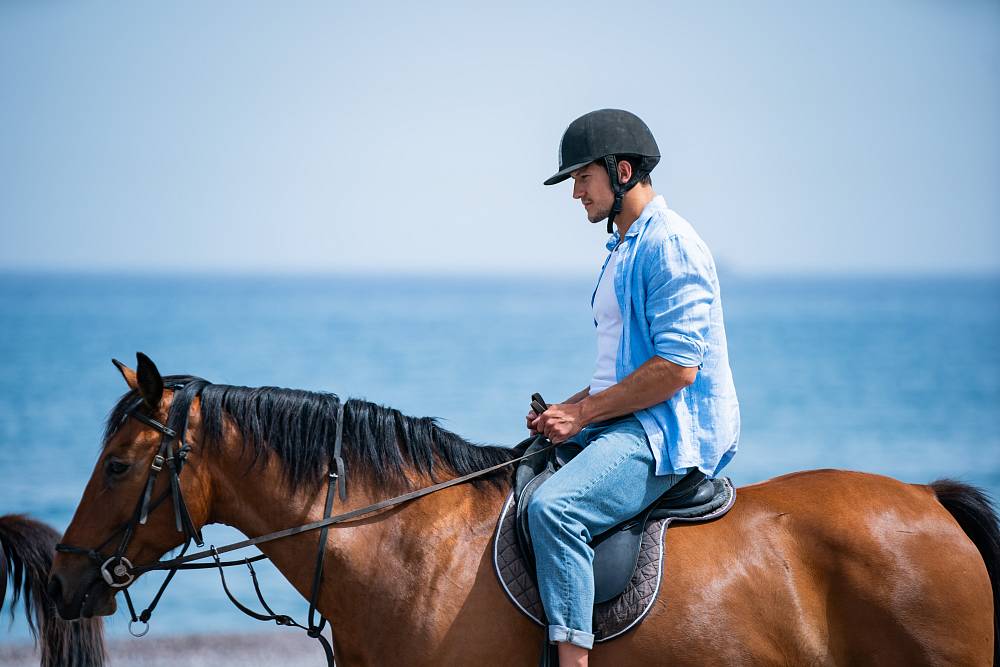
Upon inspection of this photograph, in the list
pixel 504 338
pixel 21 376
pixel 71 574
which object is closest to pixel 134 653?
pixel 71 574

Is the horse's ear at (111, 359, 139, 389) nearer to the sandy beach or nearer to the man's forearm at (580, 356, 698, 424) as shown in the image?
the man's forearm at (580, 356, 698, 424)

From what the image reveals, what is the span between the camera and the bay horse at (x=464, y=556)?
3.28 meters

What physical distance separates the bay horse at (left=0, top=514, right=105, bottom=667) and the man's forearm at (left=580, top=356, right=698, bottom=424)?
2992 mm

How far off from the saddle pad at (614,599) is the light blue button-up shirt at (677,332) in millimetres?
301

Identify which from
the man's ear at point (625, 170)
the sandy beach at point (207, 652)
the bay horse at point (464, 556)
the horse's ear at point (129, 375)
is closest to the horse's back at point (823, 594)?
the bay horse at point (464, 556)

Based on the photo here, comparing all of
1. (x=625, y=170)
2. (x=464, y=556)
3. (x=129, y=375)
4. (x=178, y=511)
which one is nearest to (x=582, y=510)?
(x=464, y=556)

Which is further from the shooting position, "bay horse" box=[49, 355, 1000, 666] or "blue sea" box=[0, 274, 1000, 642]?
"blue sea" box=[0, 274, 1000, 642]

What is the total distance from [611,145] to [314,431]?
151cm

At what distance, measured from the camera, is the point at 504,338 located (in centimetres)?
6900

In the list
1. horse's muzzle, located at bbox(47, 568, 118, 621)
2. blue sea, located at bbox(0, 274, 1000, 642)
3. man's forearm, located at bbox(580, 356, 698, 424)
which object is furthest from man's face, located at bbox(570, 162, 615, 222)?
blue sea, located at bbox(0, 274, 1000, 642)

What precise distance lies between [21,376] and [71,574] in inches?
1645

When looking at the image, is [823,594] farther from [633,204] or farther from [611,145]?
[611,145]

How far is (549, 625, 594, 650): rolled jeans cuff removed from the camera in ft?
10.3

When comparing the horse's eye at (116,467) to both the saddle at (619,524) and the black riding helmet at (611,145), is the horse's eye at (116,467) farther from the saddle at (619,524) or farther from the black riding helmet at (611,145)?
the black riding helmet at (611,145)
